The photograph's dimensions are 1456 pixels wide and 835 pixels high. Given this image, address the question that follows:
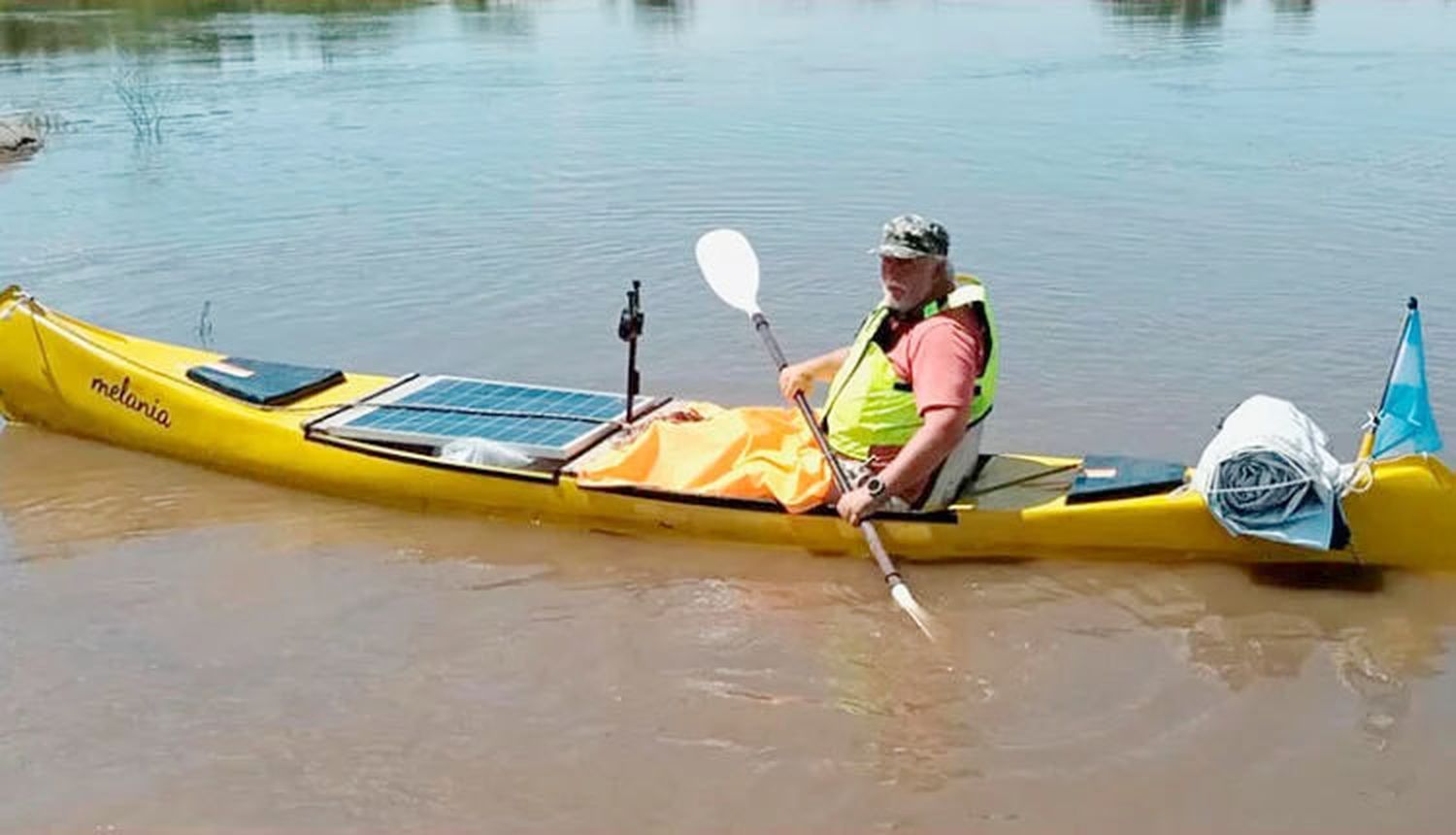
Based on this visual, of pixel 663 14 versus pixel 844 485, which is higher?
pixel 663 14

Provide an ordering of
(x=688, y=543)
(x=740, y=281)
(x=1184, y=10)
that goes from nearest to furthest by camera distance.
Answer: (x=688, y=543)
(x=740, y=281)
(x=1184, y=10)

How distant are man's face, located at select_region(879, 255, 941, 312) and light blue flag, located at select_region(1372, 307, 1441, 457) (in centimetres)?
149

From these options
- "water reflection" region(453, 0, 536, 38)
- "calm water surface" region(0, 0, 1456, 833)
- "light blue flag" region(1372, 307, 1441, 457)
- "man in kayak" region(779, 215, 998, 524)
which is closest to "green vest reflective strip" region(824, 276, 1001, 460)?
"man in kayak" region(779, 215, 998, 524)

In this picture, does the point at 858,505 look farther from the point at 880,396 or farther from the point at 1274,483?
the point at 1274,483

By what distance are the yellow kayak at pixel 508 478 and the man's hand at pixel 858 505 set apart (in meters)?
0.17

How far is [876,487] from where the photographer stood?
193 inches

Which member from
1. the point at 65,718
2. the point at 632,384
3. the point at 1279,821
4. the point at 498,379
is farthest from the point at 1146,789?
the point at 498,379

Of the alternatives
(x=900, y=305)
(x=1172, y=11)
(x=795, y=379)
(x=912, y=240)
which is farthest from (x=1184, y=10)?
(x=912, y=240)

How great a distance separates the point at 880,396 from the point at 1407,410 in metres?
1.66

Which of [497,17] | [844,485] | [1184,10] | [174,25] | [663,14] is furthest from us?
[663,14]

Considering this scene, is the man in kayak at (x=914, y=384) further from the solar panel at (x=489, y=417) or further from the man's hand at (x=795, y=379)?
the solar panel at (x=489, y=417)

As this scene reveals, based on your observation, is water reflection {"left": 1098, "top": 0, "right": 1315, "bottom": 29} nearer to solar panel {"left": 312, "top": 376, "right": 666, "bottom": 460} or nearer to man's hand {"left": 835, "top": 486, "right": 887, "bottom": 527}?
solar panel {"left": 312, "top": 376, "right": 666, "bottom": 460}

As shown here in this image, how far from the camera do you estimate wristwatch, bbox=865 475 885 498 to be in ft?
16.0

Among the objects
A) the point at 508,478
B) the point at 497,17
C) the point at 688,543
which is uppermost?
the point at 497,17
